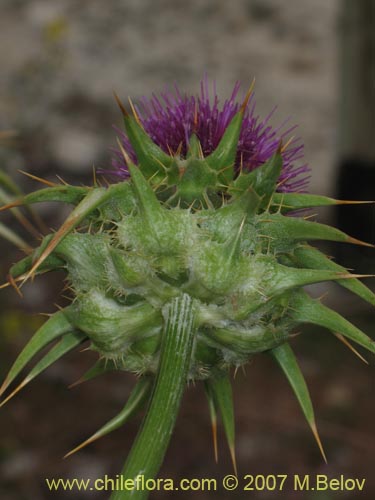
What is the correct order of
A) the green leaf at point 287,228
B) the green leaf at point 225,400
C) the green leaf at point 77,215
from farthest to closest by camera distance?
1. the green leaf at point 225,400
2. the green leaf at point 287,228
3. the green leaf at point 77,215

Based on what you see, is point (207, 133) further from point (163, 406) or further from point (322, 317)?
point (163, 406)

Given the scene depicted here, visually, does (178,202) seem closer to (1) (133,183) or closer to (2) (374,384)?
(1) (133,183)

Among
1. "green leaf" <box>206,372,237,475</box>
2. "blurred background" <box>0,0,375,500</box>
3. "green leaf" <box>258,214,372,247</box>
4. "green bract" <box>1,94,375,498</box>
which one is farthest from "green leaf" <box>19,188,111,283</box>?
"blurred background" <box>0,0,375,500</box>

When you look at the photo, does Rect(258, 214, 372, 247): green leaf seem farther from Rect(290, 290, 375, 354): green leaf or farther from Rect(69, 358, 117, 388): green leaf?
Rect(69, 358, 117, 388): green leaf

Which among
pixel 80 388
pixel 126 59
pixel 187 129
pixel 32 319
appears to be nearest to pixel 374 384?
pixel 80 388

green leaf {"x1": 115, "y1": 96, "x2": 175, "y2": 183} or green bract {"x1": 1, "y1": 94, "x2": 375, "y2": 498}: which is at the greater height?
green leaf {"x1": 115, "y1": 96, "x2": 175, "y2": 183}

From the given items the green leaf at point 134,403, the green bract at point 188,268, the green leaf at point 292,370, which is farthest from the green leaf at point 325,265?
the green leaf at point 134,403

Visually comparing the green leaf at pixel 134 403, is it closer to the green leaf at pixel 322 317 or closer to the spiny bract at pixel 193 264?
the spiny bract at pixel 193 264
